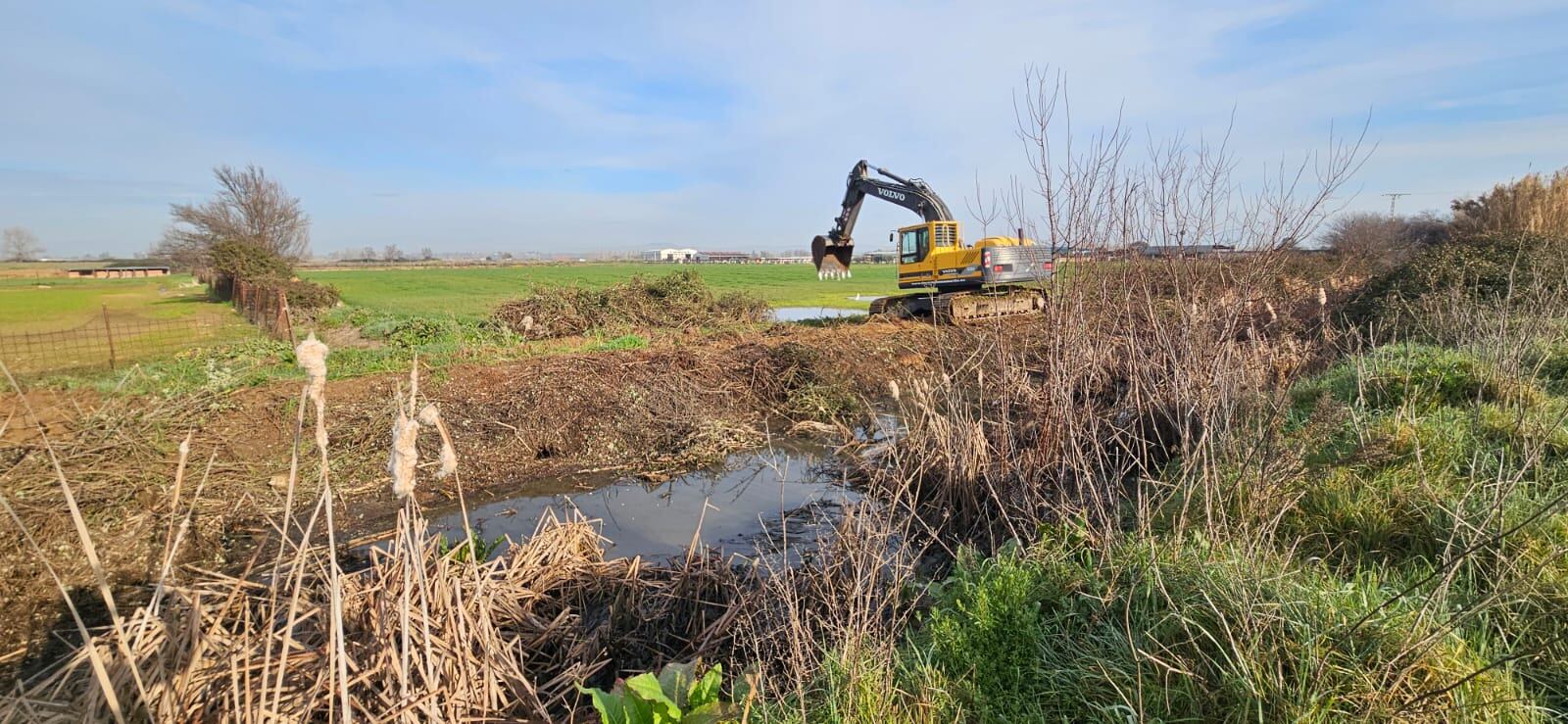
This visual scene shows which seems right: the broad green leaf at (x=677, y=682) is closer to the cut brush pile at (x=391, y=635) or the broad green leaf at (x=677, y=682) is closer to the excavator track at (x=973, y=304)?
the cut brush pile at (x=391, y=635)

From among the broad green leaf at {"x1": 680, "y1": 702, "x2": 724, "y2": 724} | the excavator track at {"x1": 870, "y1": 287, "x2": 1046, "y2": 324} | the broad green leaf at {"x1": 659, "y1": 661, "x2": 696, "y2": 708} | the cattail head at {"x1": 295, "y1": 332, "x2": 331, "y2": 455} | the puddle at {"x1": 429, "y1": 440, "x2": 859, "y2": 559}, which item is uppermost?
the cattail head at {"x1": 295, "y1": 332, "x2": 331, "y2": 455}

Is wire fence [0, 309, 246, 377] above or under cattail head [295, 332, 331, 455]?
under

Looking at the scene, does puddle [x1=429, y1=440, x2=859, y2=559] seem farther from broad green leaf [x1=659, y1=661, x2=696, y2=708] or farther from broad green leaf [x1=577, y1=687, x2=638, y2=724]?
broad green leaf [x1=577, y1=687, x2=638, y2=724]

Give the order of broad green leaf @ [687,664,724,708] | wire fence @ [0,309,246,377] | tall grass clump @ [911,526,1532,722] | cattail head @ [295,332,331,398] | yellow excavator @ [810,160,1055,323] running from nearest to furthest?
1. cattail head @ [295,332,331,398]
2. tall grass clump @ [911,526,1532,722]
3. broad green leaf @ [687,664,724,708]
4. wire fence @ [0,309,246,377]
5. yellow excavator @ [810,160,1055,323]

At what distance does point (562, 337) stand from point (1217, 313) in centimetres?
1232

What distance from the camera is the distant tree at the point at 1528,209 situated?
1170cm

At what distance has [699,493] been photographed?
276 inches

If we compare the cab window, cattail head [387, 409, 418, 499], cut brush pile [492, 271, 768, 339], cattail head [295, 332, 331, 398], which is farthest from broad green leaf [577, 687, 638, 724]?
the cab window

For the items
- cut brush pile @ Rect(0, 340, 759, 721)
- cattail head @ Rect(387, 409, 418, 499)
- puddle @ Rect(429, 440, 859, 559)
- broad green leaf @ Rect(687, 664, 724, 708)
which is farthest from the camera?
puddle @ Rect(429, 440, 859, 559)

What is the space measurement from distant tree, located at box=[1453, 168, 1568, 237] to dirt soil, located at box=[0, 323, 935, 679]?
10588 mm

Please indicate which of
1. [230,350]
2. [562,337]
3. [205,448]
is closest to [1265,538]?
[205,448]

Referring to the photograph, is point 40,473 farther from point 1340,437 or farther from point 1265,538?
point 1340,437

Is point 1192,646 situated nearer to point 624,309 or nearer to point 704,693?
point 704,693

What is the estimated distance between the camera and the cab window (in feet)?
52.4
